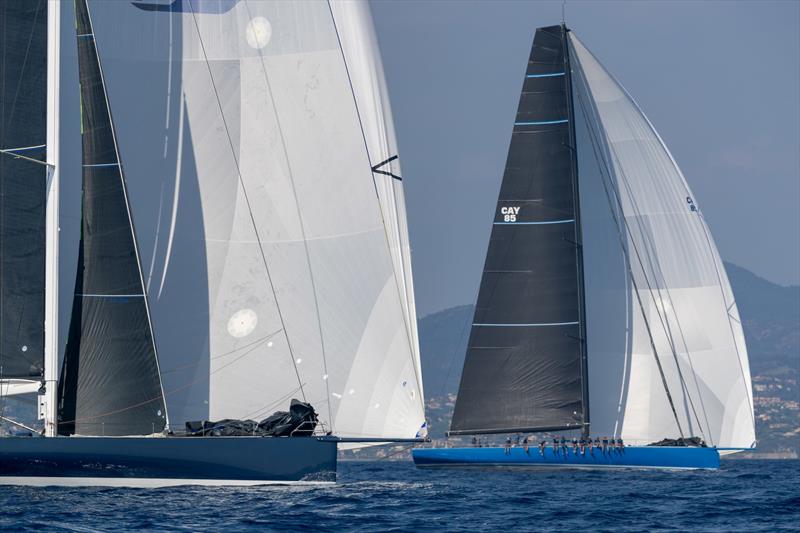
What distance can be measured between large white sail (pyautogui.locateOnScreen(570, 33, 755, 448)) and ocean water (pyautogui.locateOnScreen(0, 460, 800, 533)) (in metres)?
8.71

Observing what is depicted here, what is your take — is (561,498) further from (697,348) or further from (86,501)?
(697,348)

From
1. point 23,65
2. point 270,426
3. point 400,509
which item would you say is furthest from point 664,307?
point 23,65

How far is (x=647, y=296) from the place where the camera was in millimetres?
43562

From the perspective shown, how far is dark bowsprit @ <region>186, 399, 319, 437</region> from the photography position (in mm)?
29078

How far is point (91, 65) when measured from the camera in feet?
96.8

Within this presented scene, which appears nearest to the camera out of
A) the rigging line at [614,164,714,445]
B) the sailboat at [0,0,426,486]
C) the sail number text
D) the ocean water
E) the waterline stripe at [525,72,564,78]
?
the ocean water

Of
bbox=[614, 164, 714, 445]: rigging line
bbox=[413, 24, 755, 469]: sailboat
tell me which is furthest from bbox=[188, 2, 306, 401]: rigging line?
bbox=[614, 164, 714, 445]: rigging line

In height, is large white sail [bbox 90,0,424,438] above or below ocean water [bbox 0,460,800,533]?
above

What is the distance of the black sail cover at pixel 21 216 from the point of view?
28.6m

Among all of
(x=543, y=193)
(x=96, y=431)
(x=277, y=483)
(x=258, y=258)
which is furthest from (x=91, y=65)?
(x=543, y=193)

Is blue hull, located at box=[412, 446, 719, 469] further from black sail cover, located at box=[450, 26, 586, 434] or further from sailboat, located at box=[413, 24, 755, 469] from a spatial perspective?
black sail cover, located at box=[450, 26, 586, 434]

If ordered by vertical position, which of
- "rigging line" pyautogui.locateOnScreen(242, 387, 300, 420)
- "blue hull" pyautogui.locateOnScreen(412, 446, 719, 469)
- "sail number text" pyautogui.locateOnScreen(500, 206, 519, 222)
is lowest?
"blue hull" pyautogui.locateOnScreen(412, 446, 719, 469)

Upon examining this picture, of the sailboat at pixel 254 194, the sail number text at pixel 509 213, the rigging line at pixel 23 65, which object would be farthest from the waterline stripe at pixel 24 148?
the sail number text at pixel 509 213

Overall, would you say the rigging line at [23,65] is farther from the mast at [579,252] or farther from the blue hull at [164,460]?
the mast at [579,252]
